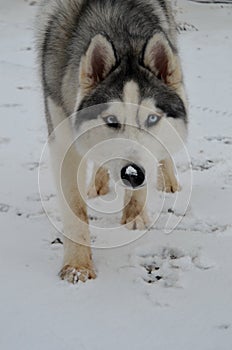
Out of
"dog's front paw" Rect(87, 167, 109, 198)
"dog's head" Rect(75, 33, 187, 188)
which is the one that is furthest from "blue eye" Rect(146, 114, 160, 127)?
"dog's front paw" Rect(87, 167, 109, 198)

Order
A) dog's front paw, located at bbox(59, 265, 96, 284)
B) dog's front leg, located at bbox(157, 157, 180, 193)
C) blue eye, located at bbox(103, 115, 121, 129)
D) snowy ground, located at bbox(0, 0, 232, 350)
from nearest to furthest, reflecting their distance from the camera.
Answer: snowy ground, located at bbox(0, 0, 232, 350) < blue eye, located at bbox(103, 115, 121, 129) < dog's front paw, located at bbox(59, 265, 96, 284) < dog's front leg, located at bbox(157, 157, 180, 193)

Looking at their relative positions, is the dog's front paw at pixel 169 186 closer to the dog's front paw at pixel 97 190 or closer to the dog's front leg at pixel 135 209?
the dog's front paw at pixel 97 190

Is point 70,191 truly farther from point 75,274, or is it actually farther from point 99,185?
point 99,185

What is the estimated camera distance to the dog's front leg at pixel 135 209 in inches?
155

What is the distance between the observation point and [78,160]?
3469mm

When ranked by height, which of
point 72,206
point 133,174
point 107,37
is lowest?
point 72,206

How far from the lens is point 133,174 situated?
3.03 m

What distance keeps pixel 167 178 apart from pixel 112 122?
1.60 meters

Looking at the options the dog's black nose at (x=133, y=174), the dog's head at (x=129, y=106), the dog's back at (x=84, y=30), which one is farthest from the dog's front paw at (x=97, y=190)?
the dog's black nose at (x=133, y=174)

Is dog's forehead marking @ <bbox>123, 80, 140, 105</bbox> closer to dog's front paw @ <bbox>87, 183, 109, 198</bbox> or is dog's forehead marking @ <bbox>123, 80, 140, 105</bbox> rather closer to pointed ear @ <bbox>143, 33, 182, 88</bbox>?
Answer: pointed ear @ <bbox>143, 33, 182, 88</bbox>

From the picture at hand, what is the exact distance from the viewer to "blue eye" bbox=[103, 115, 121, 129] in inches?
118

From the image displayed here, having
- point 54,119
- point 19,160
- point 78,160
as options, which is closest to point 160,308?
point 78,160

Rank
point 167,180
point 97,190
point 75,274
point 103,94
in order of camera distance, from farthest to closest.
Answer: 1. point 167,180
2. point 97,190
3. point 75,274
4. point 103,94

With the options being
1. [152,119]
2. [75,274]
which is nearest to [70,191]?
[75,274]
